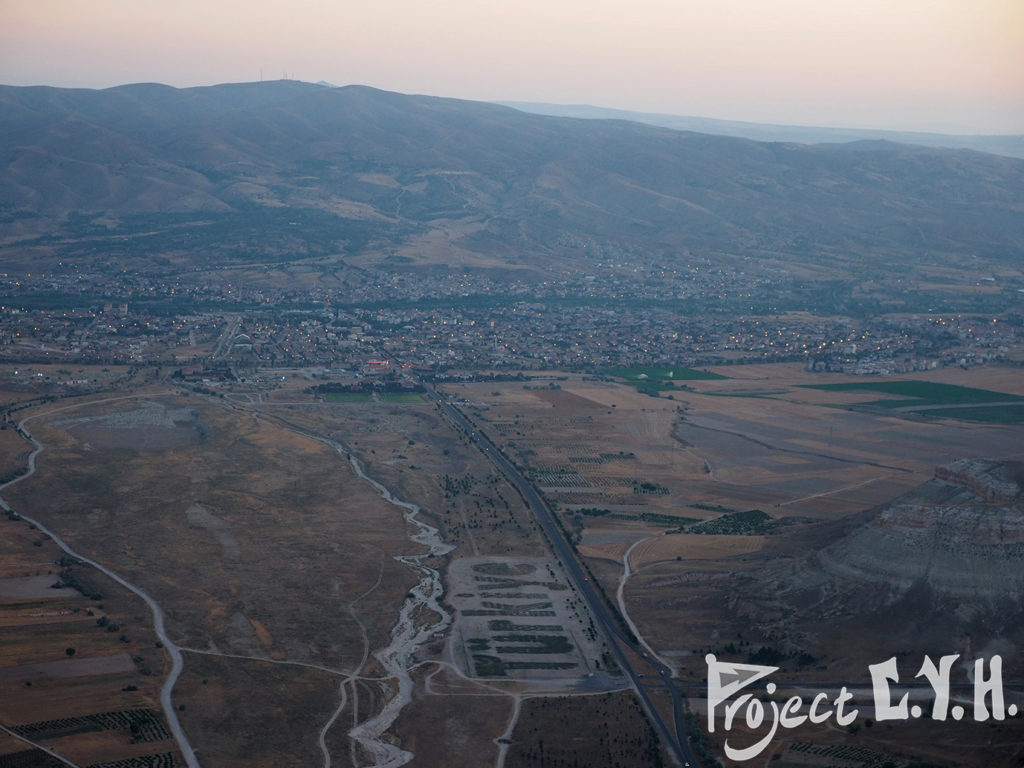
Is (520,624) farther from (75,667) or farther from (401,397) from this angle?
(401,397)

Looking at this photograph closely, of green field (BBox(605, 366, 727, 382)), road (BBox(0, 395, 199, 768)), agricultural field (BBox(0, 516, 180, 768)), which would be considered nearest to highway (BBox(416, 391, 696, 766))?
road (BBox(0, 395, 199, 768))

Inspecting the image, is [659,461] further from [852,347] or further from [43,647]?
[852,347]

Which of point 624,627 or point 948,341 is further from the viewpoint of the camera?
point 948,341

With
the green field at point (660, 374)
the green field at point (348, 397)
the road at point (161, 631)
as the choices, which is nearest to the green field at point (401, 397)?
the green field at point (348, 397)

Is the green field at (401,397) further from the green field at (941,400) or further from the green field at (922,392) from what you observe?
the green field at (941,400)

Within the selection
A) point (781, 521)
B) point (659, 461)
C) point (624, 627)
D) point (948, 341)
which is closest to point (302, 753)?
point (624, 627)

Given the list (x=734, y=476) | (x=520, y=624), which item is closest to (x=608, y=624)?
(x=520, y=624)

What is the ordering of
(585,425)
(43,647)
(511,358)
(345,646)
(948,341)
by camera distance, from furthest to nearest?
(948,341) → (511,358) → (585,425) → (345,646) → (43,647)
